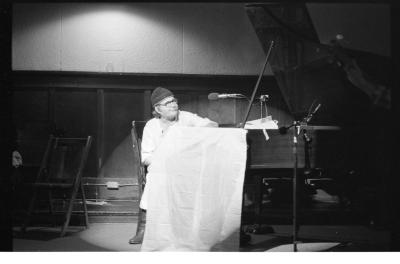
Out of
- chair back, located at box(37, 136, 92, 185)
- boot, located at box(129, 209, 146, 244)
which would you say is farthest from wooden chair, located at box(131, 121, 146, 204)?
chair back, located at box(37, 136, 92, 185)

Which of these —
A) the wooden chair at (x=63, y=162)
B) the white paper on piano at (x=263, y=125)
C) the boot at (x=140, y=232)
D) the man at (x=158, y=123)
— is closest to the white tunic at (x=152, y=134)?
the man at (x=158, y=123)

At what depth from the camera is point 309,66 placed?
3.93 m

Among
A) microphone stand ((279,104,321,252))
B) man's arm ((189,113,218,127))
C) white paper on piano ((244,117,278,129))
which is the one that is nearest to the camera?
microphone stand ((279,104,321,252))

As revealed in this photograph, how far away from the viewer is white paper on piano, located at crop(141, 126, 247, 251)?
3.46m

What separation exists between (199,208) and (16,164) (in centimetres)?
243

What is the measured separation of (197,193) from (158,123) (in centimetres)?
123

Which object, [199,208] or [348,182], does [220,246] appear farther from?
[348,182]

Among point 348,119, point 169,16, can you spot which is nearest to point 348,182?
point 348,119

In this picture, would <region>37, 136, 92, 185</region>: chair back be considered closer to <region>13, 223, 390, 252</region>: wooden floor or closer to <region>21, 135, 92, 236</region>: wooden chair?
<region>21, 135, 92, 236</region>: wooden chair

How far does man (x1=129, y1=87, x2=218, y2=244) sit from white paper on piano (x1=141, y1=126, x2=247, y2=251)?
0.77m

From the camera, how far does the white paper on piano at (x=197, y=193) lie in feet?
11.4

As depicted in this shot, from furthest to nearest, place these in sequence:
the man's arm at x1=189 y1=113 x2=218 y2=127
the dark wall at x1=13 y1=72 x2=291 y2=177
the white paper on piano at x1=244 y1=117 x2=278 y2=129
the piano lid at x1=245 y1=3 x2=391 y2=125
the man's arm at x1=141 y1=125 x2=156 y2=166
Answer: the dark wall at x1=13 y1=72 x2=291 y2=177 → the man's arm at x1=189 y1=113 x2=218 y2=127 → the man's arm at x1=141 y1=125 x2=156 y2=166 → the white paper on piano at x1=244 y1=117 x2=278 y2=129 → the piano lid at x1=245 y1=3 x2=391 y2=125

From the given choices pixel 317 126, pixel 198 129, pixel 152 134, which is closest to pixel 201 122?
pixel 152 134

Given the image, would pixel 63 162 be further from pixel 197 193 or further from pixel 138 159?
pixel 197 193
